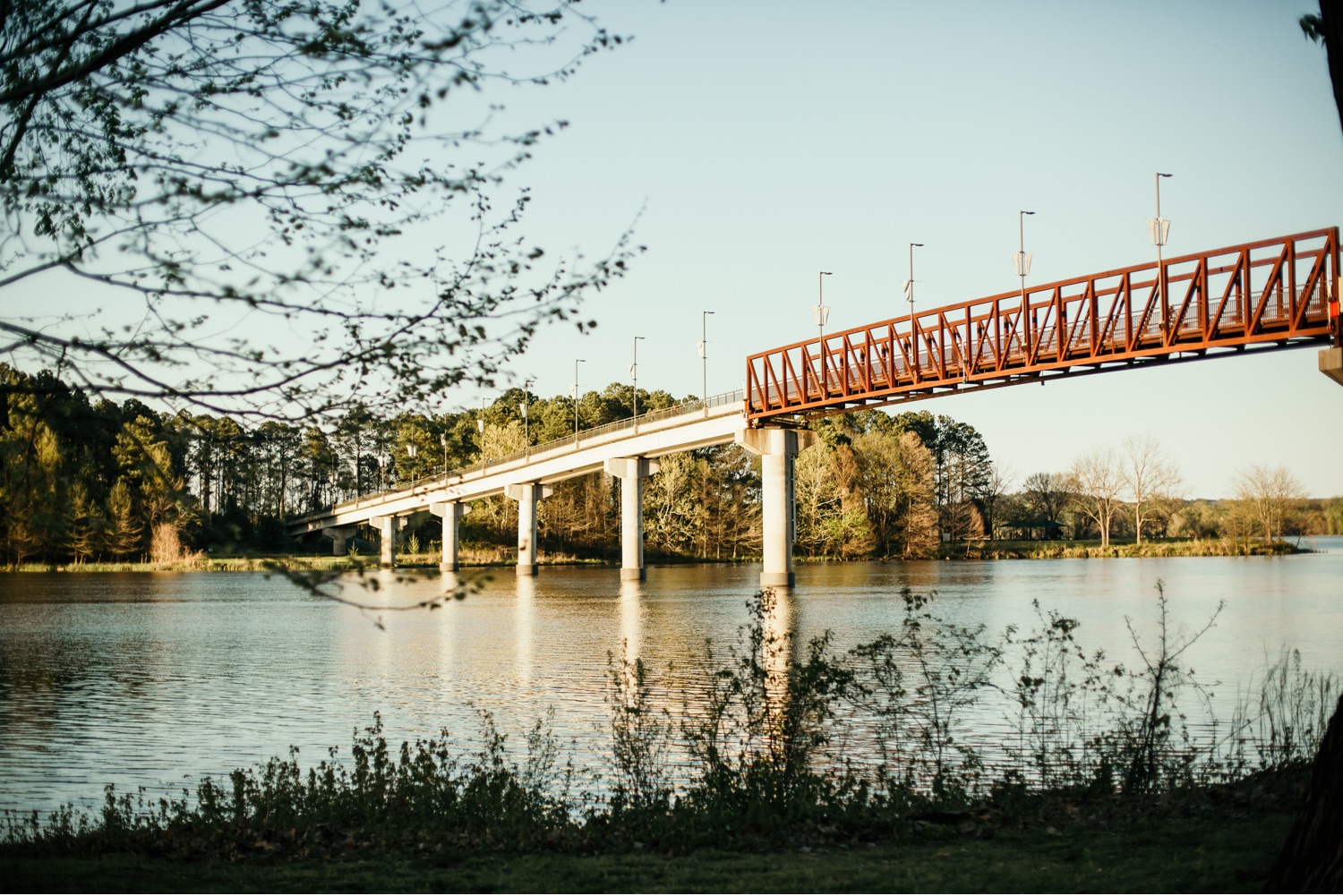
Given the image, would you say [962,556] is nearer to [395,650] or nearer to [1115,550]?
[1115,550]

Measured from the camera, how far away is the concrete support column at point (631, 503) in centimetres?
8206

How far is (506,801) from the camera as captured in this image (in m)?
11.0

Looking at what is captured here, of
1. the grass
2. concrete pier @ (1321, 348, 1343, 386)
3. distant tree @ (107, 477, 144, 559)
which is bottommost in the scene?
the grass

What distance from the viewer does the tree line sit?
27.2ft

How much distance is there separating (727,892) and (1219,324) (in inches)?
1595

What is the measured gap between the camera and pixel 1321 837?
7.17 metres

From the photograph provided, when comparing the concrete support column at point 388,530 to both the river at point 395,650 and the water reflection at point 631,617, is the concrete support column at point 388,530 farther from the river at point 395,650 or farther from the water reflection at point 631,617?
the water reflection at point 631,617

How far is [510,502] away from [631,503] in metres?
38.3

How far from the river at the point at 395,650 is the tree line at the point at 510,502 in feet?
3.89

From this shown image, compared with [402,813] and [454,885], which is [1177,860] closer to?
[454,885]

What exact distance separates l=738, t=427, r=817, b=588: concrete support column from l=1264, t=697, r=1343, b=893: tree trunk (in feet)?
184

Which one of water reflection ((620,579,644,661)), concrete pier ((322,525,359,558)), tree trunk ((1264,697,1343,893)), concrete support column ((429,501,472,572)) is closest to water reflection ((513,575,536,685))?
water reflection ((620,579,644,661))

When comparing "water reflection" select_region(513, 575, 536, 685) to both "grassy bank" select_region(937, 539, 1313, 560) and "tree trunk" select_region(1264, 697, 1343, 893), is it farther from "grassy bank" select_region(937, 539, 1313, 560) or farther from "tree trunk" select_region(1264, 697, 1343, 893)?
"grassy bank" select_region(937, 539, 1313, 560)

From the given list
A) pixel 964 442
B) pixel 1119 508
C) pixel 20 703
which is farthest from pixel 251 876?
pixel 964 442
